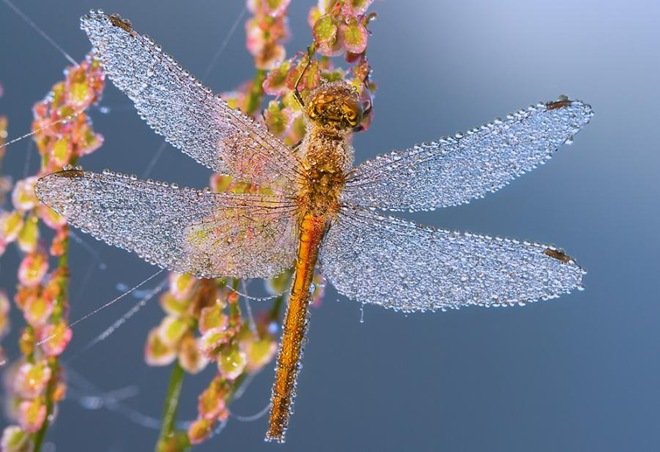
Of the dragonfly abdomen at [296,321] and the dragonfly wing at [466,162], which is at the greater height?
the dragonfly wing at [466,162]

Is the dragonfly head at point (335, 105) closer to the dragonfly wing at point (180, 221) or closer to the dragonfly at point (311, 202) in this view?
the dragonfly at point (311, 202)

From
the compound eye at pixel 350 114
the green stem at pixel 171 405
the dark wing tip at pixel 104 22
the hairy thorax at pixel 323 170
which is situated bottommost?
the green stem at pixel 171 405

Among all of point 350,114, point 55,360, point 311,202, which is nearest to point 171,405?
point 55,360

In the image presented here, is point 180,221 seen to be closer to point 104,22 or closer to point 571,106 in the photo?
point 104,22

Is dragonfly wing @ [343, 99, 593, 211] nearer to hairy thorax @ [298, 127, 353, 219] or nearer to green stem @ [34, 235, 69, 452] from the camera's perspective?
hairy thorax @ [298, 127, 353, 219]

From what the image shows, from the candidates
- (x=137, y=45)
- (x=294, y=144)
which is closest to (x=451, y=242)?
(x=294, y=144)

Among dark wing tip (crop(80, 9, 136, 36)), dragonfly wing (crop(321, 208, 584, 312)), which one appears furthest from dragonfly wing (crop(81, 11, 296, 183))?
dragonfly wing (crop(321, 208, 584, 312))

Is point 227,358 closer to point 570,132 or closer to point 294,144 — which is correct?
point 294,144

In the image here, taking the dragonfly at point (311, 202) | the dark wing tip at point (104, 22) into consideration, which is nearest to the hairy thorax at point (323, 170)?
the dragonfly at point (311, 202)
